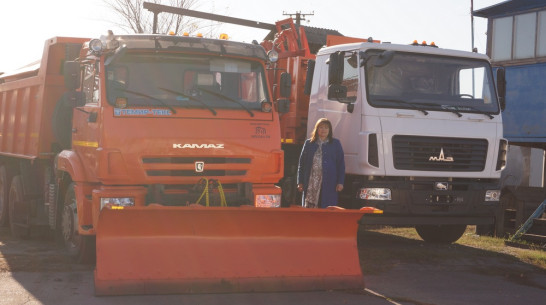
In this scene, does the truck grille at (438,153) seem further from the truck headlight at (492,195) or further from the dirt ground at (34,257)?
the dirt ground at (34,257)

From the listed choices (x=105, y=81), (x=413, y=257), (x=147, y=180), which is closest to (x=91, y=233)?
(x=147, y=180)

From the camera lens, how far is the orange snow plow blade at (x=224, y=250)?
26.0ft

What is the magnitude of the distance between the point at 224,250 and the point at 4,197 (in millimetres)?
6973

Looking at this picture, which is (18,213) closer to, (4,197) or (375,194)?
(4,197)

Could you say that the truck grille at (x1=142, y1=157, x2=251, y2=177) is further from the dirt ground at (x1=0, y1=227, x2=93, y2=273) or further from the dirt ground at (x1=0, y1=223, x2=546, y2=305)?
the dirt ground at (x1=0, y1=227, x2=93, y2=273)

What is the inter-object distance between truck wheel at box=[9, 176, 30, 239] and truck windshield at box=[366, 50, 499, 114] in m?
5.46

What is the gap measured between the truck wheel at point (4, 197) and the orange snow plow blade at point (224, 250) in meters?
6.47

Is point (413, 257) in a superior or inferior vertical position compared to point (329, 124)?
inferior

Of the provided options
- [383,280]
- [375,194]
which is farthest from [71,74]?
[375,194]

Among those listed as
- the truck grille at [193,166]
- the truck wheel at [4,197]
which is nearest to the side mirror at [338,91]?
the truck grille at [193,166]

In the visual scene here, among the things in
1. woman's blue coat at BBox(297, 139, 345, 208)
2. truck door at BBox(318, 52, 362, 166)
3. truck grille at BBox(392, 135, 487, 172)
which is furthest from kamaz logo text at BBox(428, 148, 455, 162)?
woman's blue coat at BBox(297, 139, 345, 208)

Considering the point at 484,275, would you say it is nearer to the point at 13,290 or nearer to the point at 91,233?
the point at 91,233

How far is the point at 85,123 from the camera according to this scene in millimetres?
9617

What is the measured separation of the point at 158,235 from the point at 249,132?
1.87 metres
